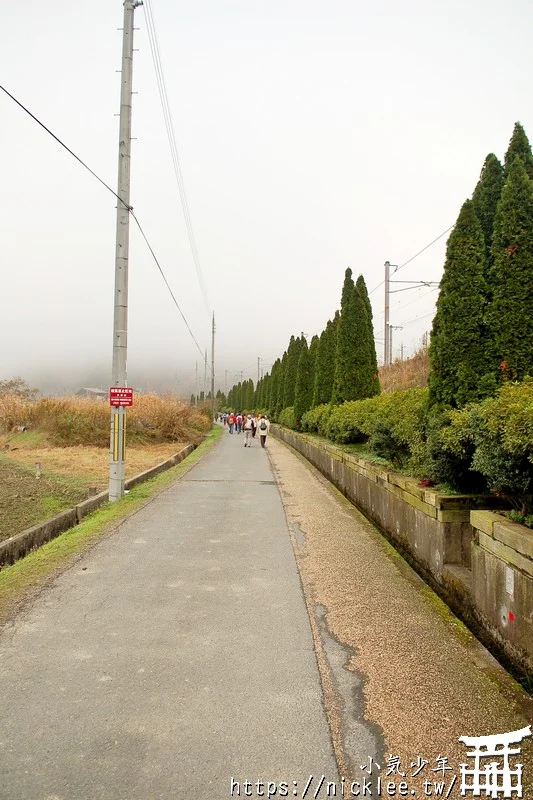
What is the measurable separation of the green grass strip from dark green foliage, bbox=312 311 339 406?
618 inches

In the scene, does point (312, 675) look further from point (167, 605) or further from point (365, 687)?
point (167, 605)

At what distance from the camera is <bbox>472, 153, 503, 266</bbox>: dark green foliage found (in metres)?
6.98

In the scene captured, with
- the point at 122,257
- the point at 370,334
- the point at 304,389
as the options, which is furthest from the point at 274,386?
the point at 122,257

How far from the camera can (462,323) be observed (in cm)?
645

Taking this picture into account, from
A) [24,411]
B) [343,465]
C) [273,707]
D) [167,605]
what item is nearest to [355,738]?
[273,707]

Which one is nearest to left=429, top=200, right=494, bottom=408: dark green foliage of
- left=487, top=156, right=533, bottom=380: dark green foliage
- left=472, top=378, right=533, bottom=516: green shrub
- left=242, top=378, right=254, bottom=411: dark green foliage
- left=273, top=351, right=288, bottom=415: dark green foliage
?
left=487, top=156, right=533, bottom=380: dark green foliage

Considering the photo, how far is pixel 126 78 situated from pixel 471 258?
338 inches

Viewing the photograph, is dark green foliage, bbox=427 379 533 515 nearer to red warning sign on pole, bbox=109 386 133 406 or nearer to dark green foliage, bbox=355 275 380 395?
red warning sign on pole, bbox=109 386 133 406

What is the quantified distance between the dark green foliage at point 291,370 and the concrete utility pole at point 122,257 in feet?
93.4

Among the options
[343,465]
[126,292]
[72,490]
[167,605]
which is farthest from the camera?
[72,490]

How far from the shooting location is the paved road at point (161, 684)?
2.41 m

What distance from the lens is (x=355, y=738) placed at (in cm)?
267

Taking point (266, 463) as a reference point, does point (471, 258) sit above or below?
above

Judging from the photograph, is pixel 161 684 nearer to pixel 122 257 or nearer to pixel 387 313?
pixel 122 257
